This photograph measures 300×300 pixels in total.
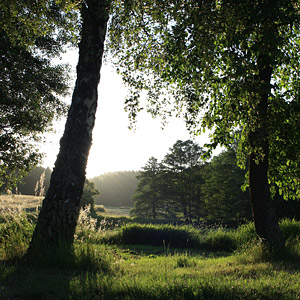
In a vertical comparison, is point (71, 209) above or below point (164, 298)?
above

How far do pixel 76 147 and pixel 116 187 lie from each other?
115760 millimetres

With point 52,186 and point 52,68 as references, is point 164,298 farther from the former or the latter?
point 52,68

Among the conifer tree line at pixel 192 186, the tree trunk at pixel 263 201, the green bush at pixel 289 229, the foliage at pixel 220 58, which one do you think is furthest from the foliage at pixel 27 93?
the conifer tree line at pixel 192 186

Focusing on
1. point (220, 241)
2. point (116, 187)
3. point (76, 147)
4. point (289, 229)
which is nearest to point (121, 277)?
point (76, 147)

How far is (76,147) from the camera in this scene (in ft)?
18.8

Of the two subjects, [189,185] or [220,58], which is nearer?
[220,58]

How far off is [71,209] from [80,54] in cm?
351

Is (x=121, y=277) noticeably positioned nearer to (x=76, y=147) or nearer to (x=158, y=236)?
(x=76, y=147)

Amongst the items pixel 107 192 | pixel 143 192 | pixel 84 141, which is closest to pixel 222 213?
pixel 143 192

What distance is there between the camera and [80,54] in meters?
6.22

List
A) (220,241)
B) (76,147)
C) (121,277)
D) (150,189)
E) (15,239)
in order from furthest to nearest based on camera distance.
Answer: (150,189) → (220,241) → (76,147) → (15,239) → (121,277)

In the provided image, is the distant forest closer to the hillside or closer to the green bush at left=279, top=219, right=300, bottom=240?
the hillside

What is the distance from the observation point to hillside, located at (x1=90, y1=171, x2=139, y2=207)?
10800cm

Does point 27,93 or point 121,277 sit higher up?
point 27,93
